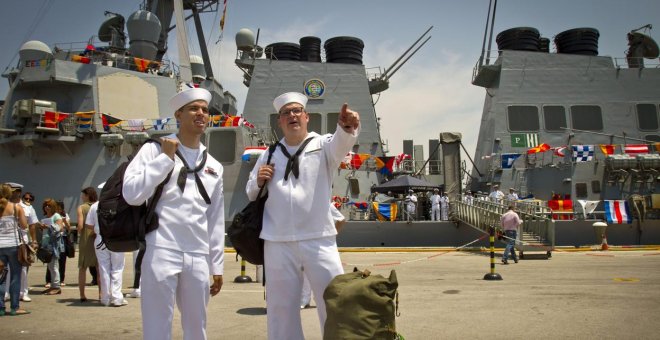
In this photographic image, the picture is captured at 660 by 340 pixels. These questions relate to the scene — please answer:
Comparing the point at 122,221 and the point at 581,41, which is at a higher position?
the point at 581,41

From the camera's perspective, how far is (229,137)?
18.2 m

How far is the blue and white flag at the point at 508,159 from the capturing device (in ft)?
63.5

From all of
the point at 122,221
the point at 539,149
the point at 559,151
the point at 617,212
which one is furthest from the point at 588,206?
the point at 122,221

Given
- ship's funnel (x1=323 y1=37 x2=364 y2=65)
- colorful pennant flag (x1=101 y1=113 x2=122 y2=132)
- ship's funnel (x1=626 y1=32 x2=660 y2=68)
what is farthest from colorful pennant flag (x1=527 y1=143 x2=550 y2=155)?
colorful pennant flag (x1=101 y1=113 x2=122 y2=132)

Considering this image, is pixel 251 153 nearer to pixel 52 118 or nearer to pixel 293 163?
pixel 52 118

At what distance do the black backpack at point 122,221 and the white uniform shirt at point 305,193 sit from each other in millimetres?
668

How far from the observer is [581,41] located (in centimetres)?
2252

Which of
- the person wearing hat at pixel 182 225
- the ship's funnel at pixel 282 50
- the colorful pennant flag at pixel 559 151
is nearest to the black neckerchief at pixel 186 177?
the person wearing hat at pixel 182 225

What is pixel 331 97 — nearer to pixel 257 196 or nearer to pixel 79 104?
pixel 79 104

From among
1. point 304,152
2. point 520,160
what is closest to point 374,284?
point 304,152

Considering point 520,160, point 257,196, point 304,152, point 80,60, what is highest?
point 80,60

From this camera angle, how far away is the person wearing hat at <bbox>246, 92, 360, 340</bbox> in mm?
2998

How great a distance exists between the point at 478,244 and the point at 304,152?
1472cm

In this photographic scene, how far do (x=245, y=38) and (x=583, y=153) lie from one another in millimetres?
15135
